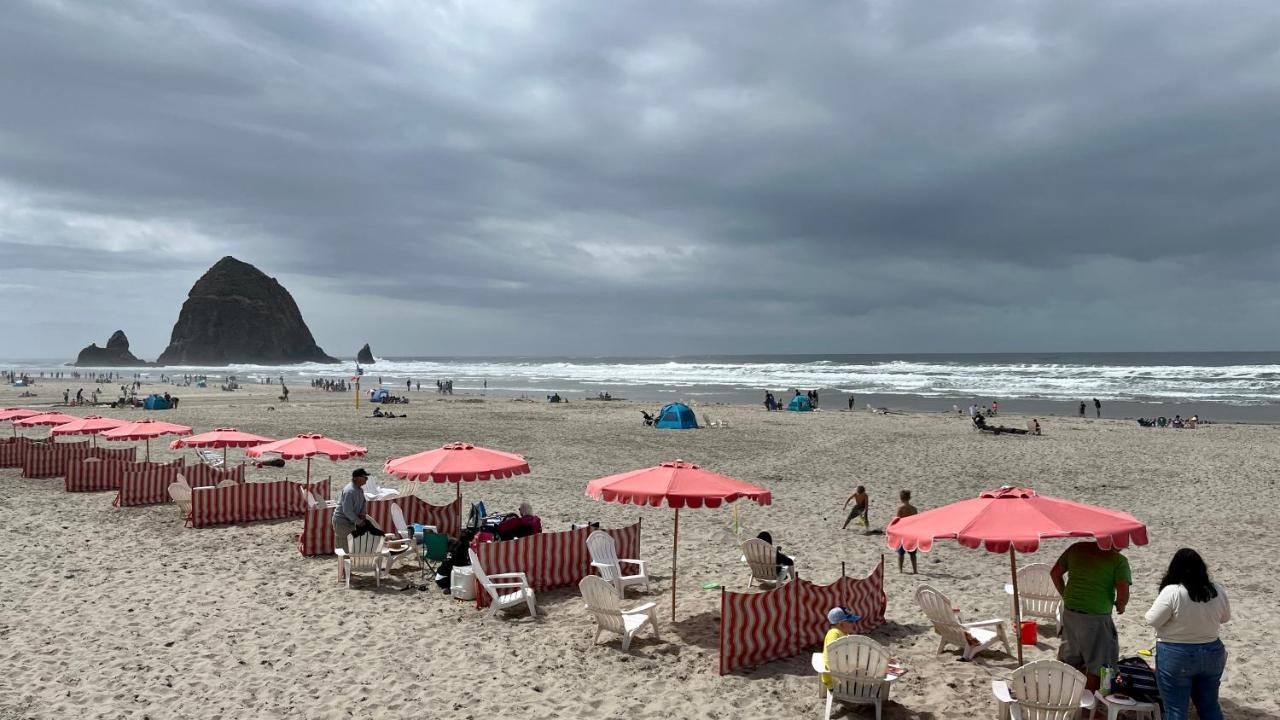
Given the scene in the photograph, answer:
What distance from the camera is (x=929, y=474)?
19922mm

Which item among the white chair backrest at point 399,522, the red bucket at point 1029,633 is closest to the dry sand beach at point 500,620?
the red bucket at point 1029,633

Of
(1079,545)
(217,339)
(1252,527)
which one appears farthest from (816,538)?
(217,339)

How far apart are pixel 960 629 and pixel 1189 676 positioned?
2.24 m

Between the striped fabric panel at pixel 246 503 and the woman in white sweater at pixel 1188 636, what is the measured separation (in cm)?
1246

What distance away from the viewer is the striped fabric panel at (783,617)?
6848 mm

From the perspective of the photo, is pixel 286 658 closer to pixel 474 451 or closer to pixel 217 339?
pixel 474 451

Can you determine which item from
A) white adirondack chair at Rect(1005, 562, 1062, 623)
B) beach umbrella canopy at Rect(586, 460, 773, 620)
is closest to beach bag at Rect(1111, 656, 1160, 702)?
white adirondack chair at Rect(1005, 562, 1062, 623)

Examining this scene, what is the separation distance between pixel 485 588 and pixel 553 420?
88.5 feet

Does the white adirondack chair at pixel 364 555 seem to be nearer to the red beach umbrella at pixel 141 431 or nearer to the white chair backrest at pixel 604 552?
the white chair backrest at pixel 604 552

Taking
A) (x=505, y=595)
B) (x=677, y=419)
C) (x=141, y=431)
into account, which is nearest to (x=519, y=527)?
(x=505, y=595)

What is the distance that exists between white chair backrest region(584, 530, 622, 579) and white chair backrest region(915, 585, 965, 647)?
363cm

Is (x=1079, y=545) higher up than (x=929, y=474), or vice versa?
(x=1079, y=545)

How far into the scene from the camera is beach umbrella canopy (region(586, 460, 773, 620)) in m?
7.34

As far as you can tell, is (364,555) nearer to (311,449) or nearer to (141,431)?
(311,449)
